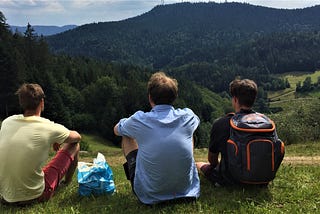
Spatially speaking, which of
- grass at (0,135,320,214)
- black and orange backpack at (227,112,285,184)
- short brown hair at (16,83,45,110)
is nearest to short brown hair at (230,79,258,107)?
black and orange backpack at (227,112,285,184)

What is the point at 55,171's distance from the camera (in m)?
6.41

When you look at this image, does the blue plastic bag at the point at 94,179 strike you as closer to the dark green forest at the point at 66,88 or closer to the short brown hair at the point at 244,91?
the short brown hair at the point at 244,91

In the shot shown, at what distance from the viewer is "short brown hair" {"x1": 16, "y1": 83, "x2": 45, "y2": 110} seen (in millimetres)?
5598

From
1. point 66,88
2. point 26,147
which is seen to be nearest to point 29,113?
point 26,147

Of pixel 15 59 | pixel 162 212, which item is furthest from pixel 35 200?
pixel 15 59

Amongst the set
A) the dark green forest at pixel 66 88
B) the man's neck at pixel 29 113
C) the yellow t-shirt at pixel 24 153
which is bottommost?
the dark green forest at pixel 66 88

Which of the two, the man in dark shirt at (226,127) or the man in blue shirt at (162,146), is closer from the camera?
the man in blue shirt at (162,146)

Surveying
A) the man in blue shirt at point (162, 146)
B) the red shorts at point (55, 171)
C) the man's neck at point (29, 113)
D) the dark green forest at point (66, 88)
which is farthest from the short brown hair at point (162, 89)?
the dark green forest at point (66, 88)

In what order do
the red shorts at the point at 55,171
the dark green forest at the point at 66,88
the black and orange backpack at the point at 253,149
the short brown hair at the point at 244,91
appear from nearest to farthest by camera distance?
the black and orange backpack at the point at 253,149 < the short brown hair at the point at 244,91 < the red shorts at the point at 55,171 < the dark green forest at the point at 66,88

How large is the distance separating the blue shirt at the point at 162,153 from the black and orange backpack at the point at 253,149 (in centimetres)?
69

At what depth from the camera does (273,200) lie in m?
5.68

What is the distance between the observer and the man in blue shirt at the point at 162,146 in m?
5.30

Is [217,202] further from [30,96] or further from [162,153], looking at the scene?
[30,96]

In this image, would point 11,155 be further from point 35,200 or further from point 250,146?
point 250,146
